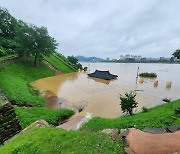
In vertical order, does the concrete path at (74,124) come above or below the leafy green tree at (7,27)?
below

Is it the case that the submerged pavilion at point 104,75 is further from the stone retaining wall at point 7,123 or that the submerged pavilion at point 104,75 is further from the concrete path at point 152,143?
the concrete path at point 152,143

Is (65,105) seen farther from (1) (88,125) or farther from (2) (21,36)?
(2) (21,36)

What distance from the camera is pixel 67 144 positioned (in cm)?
462

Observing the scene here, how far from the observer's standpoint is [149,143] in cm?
483

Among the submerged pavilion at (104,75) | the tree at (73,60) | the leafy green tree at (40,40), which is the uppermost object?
the leafy green tree at (40,40)

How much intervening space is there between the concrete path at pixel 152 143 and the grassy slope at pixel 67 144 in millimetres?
409

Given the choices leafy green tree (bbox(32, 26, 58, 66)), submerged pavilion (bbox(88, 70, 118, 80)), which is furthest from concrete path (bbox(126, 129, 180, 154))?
leafy green tree (bbox(32, 26, 58, 66))

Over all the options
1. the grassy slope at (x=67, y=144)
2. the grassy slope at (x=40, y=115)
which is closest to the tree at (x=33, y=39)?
the grassy slope at (x=40, y=115)

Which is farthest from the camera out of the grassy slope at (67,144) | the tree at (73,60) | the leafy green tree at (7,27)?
the tree at (73,60)

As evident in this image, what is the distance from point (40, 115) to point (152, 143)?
762cm

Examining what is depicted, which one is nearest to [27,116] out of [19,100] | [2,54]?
[19,100]

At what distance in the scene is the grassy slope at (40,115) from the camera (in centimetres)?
932

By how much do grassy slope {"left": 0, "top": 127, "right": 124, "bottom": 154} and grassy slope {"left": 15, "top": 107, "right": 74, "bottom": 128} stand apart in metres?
4.36

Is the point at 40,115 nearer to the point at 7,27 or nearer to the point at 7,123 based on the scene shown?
the point at 7,123
